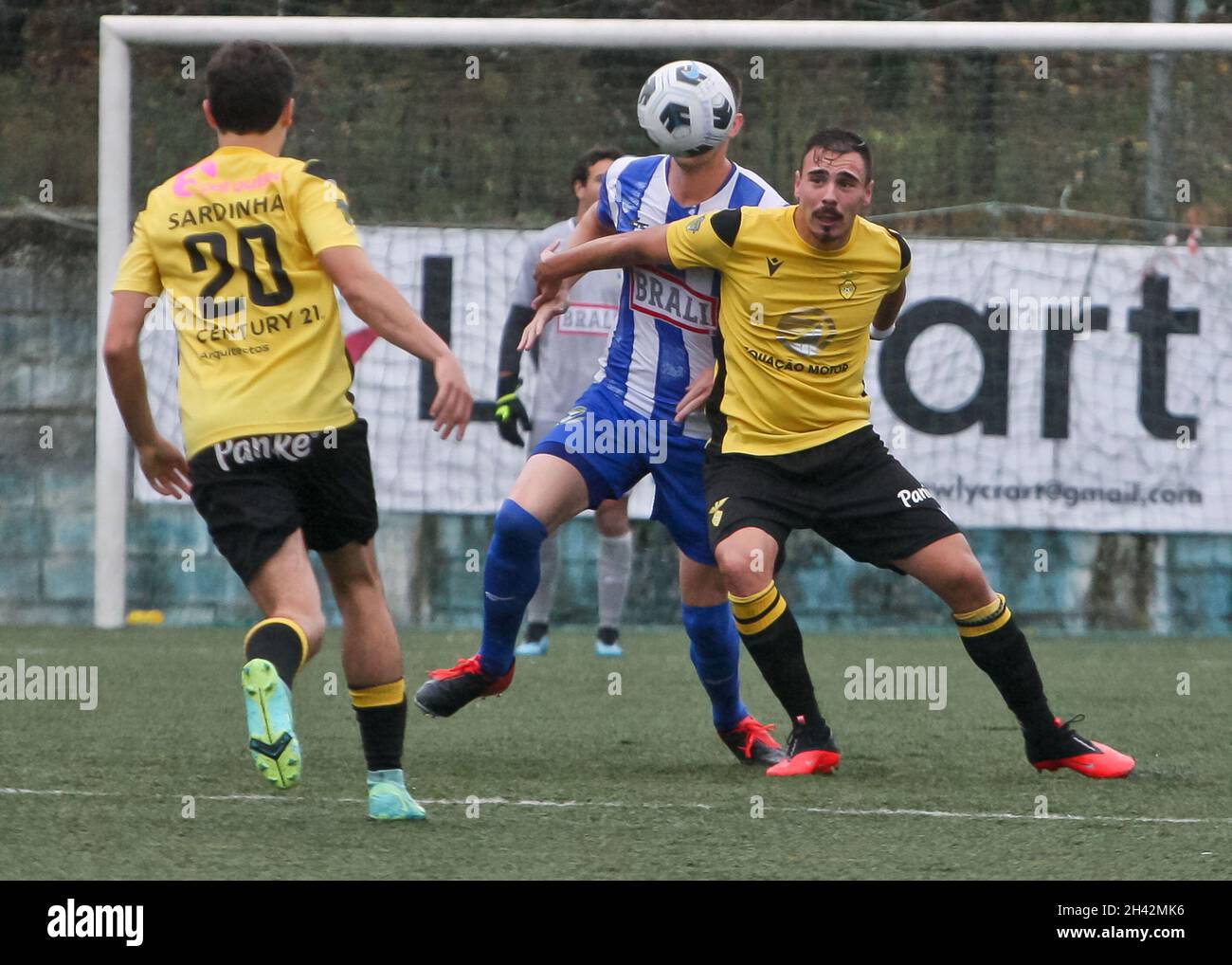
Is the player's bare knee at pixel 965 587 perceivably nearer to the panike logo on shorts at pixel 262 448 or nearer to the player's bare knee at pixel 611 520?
the panike logo on shorts at pixel 262 448

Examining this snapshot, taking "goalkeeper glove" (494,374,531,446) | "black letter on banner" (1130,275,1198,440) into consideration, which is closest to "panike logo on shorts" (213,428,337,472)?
"goalkeeper glove" (494,374,531,446)

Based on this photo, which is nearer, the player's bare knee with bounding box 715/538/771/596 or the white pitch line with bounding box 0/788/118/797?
the white pitch line with bounding box 0/788/118/797

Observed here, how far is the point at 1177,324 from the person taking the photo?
33.2 feet

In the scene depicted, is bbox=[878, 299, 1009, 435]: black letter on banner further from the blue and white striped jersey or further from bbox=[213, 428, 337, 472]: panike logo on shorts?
bbox=[213, 428, 337, 472]: panike logo on shorts

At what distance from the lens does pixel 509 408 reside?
8500 mm

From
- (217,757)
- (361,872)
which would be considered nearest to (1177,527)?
(217,757)

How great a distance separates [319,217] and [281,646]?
869 mm

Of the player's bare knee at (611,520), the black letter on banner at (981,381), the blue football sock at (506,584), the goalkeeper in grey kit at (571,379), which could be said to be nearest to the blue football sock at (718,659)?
the blue football sock at (506,584)

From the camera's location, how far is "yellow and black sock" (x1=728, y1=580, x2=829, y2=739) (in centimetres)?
535

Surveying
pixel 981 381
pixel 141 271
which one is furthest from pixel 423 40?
pixel 141 271

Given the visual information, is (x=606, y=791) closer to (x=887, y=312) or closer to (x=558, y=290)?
(x=558, y=290)

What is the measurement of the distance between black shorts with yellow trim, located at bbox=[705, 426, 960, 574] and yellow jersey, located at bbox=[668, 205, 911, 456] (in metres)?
0.05

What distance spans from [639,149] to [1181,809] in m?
6.18

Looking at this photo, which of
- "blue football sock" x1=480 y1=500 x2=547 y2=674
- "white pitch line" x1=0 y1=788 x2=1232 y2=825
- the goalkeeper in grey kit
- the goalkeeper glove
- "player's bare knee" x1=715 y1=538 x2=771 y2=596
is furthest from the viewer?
the goalkeeper in grey kit
